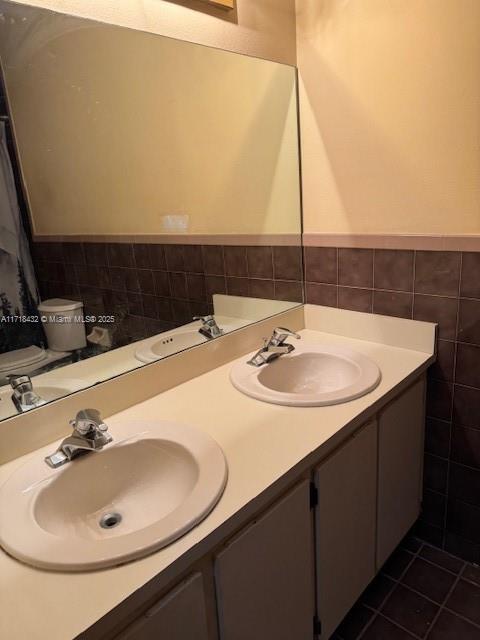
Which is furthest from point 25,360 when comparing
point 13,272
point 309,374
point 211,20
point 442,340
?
point 442,340

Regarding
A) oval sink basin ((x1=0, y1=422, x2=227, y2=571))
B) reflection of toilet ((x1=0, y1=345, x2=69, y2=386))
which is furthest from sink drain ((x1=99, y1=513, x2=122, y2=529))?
reflection of toilet ((x1=0, y1=345, x2=69, y2=386))

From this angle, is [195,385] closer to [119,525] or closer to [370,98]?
[119,525]

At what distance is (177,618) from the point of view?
750 mm

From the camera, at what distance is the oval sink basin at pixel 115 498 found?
72cm

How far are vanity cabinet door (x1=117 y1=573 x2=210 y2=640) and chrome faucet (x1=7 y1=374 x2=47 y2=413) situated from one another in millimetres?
575

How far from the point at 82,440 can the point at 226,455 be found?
0.34m

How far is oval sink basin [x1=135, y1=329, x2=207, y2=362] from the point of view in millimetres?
1346

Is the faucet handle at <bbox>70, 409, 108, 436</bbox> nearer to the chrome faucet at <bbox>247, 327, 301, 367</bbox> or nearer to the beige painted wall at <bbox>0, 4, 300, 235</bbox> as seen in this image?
the beige painted wall at <bbox>0, 4, 300, 235</bbox>

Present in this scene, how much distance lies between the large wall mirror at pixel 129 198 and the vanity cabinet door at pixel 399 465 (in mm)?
630

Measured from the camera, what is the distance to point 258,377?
1.44 m

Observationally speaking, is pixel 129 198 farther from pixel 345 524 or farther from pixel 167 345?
pixel 345 524

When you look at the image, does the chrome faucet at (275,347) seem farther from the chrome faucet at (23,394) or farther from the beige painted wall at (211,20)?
the beige painted wall at (211,20)

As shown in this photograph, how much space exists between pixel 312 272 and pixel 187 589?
1.28 meters

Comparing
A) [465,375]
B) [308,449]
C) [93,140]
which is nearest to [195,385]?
[308,449]
